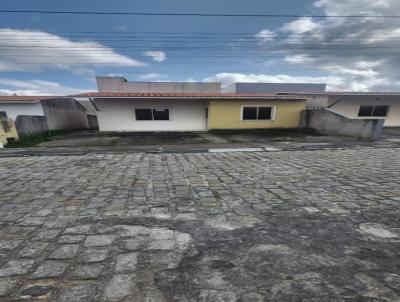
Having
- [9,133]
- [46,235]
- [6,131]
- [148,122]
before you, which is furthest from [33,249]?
[148,122]

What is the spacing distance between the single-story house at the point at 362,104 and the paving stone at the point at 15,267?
15142 millimetres

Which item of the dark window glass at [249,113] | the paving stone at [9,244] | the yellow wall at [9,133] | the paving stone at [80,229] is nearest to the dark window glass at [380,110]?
the dark window glass at [249,113]

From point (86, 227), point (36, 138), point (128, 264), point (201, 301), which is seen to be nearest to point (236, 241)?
point (201, 301)

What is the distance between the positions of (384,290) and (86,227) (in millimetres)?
2806

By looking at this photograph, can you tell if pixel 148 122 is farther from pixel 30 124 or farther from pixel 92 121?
pixel 92 121

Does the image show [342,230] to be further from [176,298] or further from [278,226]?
Result: [176,298]

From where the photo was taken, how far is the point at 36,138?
35.2ft

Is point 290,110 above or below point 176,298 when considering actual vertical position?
above

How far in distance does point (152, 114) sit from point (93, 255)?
12.5 m

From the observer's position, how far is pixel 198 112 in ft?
46.5

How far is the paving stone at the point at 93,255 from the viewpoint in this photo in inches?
73.7

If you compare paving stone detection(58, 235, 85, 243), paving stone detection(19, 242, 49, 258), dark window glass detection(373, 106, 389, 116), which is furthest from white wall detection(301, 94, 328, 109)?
paving stone detection(19, 242, 49, 258)

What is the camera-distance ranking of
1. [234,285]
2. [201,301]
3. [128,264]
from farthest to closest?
[128,264] < [234,285] < [201,301]

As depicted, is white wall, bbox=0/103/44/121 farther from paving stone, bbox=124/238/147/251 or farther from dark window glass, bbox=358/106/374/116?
dark window glass, bbox=358/106/374/116
